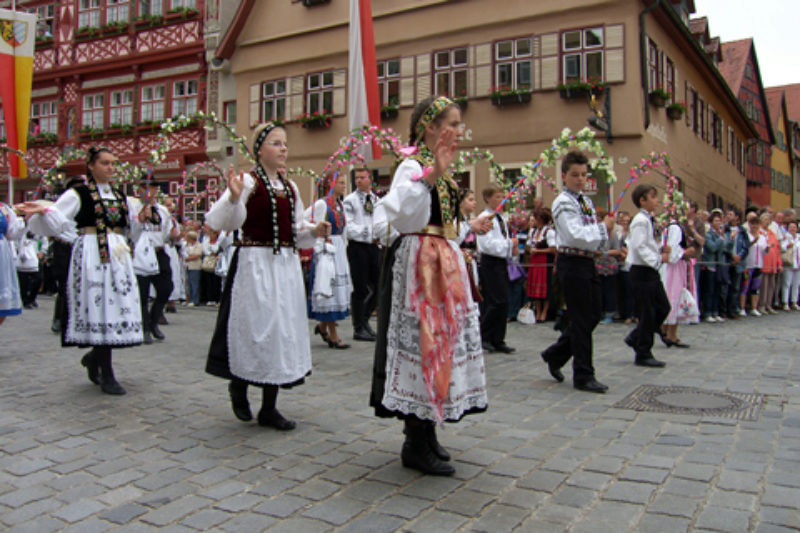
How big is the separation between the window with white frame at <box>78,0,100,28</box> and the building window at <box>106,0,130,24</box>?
676 mm

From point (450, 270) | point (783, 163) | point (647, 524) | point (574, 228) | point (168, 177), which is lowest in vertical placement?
point (647, 524)

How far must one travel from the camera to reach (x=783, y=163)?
174 feet

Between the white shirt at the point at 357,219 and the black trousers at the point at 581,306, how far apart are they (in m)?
3.47

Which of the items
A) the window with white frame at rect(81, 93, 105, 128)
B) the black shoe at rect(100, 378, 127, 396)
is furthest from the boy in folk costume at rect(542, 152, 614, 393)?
the window with white frame at rect(81, 93, 105, 128)

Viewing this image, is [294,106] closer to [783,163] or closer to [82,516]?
[82,516]

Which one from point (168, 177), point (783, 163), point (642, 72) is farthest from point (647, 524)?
point (783, 163)

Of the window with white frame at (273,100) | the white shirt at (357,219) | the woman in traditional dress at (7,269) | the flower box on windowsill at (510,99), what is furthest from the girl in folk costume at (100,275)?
the window with white frame at (273,100)

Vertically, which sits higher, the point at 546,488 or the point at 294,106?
the point at 294,106

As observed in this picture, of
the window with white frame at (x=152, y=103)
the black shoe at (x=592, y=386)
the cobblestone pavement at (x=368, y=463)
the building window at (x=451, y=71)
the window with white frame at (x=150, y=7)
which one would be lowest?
the cobblestone pavement at (x=368, y=463)

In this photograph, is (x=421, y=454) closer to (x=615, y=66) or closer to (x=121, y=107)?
(x=615, y=66)

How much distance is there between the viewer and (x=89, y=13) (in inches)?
1191

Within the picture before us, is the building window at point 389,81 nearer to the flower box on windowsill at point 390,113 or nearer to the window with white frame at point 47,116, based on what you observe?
the flower box on windowsill at point 390,113

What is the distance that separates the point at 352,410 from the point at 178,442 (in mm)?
1332

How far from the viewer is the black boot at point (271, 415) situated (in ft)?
15.0
